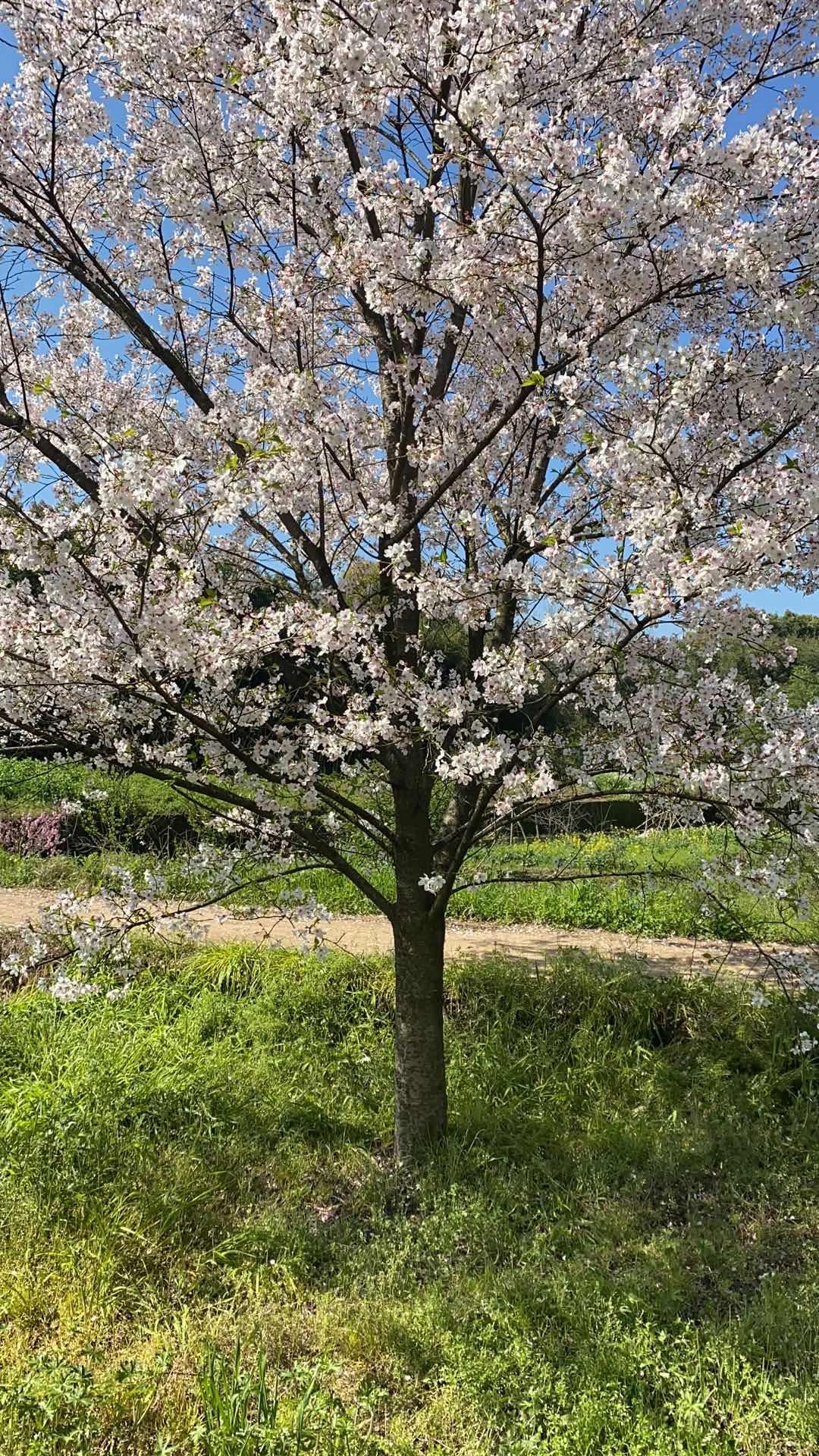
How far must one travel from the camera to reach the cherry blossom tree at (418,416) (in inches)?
104

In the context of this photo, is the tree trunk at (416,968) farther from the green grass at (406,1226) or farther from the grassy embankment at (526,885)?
the grassy embankment at (526,885)

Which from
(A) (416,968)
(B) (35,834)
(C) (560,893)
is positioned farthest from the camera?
(B) (35,834)

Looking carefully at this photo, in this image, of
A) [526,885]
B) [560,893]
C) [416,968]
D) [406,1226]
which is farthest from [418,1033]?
[526,885]

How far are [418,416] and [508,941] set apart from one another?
4682 mm

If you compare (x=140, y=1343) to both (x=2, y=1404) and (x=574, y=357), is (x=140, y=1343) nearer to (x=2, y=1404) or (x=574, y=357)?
(x=2, y=1404)

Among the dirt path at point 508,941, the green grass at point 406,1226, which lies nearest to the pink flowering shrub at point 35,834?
the dirt path at point 508,941

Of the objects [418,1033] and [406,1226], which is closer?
[406,1226]

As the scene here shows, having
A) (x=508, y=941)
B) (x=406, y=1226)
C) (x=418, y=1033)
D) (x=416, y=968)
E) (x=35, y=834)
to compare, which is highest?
(x=35, y=834)

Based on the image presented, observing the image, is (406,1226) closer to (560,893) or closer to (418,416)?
(418,416)

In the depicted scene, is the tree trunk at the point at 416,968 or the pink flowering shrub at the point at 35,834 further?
the pink flowering shrub at the point at 35,834

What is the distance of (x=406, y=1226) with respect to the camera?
3551 mm

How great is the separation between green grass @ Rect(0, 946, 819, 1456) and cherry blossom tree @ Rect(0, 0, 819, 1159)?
0.68m

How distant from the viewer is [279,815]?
137 inches

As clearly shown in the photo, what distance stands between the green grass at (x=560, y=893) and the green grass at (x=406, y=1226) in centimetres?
112
